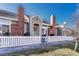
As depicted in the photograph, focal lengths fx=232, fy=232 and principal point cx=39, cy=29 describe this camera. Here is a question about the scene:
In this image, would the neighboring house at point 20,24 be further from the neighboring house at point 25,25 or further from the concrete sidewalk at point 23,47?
the concrete sidewalk at point 23,47

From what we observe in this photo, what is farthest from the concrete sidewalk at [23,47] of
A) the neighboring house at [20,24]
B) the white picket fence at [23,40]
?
the neighboring house at [20,24]

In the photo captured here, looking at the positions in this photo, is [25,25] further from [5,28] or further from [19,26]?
[5,28]

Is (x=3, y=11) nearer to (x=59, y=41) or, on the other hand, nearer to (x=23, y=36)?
(x=23, y=36)

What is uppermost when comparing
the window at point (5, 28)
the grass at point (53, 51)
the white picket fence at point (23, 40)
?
the window at point (5, 28)

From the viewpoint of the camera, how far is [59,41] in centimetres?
296

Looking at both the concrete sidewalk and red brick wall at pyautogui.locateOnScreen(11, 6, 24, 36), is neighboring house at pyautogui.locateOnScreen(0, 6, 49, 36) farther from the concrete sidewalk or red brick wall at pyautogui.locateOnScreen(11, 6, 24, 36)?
the concrete sidewalk

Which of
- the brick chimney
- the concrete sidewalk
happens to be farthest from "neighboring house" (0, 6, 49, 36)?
the concrete sidewalk

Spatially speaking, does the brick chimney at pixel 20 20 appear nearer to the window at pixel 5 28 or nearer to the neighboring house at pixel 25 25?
the neighboring house at pixel 25 25

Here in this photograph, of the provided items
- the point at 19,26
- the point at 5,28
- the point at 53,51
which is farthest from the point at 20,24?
the point at 53,51

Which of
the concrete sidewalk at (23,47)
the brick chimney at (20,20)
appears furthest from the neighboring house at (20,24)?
the concrete sidewalk at (23,47)

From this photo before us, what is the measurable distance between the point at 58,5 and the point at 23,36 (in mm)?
584

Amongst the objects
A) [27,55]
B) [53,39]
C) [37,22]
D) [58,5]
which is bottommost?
[27,55]

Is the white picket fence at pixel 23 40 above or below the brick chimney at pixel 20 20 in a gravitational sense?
below

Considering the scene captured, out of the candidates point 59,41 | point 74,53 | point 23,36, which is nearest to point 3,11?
point 23,36
